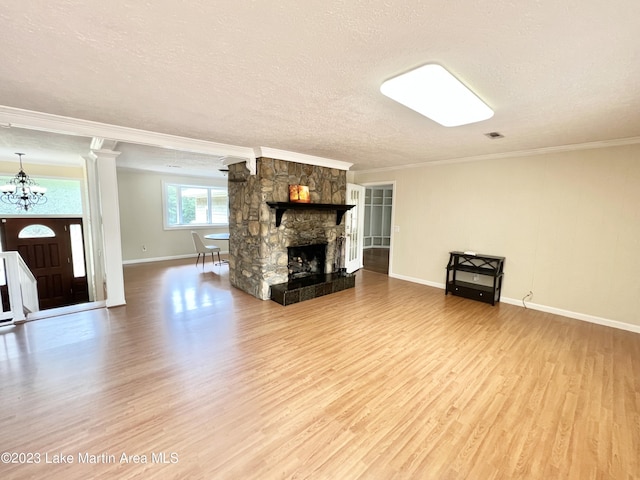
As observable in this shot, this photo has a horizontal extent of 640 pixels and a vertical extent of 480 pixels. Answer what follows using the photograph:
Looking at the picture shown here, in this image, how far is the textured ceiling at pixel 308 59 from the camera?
48.7 inches

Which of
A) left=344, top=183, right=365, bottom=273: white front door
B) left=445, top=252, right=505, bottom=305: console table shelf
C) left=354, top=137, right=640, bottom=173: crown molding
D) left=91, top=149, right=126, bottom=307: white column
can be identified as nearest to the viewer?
left=354, top=137, right=640, bottom=173: crown molding

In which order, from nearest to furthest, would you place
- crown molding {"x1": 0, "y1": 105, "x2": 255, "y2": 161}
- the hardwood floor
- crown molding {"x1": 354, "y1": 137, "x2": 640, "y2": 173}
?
1. the hardwood floor
2. crown molding {"x1": 0, "y1": 105, "x2": 255, "y2": 161}
3. crown molding {"x1": 354, "y1": 137, "x2": 640, "y2": 173}

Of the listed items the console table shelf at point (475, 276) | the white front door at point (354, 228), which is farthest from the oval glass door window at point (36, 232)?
the console table shelf at point (475, 276)

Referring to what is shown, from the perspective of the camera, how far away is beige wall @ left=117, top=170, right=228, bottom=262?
6711 mm

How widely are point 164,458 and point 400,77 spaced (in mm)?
2782

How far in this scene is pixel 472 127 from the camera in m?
2.95

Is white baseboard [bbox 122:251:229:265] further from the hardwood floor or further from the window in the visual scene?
the hardwood floor

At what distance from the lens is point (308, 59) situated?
1632 mm

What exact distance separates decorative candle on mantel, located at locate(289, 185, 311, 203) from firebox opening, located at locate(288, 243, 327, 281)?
831 mm

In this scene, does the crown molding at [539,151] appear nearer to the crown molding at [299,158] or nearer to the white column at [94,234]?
the crown molding at [299,158]

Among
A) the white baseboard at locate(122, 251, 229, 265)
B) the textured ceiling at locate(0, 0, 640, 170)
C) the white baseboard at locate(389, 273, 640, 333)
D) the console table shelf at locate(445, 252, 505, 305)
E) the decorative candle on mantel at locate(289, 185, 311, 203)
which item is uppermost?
the textured ceiling at locate(0, 0, 640, 170)

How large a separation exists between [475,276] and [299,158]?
367 centimetres

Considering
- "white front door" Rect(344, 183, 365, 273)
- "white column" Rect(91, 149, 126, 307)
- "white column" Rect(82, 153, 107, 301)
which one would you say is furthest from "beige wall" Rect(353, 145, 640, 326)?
"white column" Rect(82, 153, 107, 301)

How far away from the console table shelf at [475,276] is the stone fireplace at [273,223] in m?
2.12
